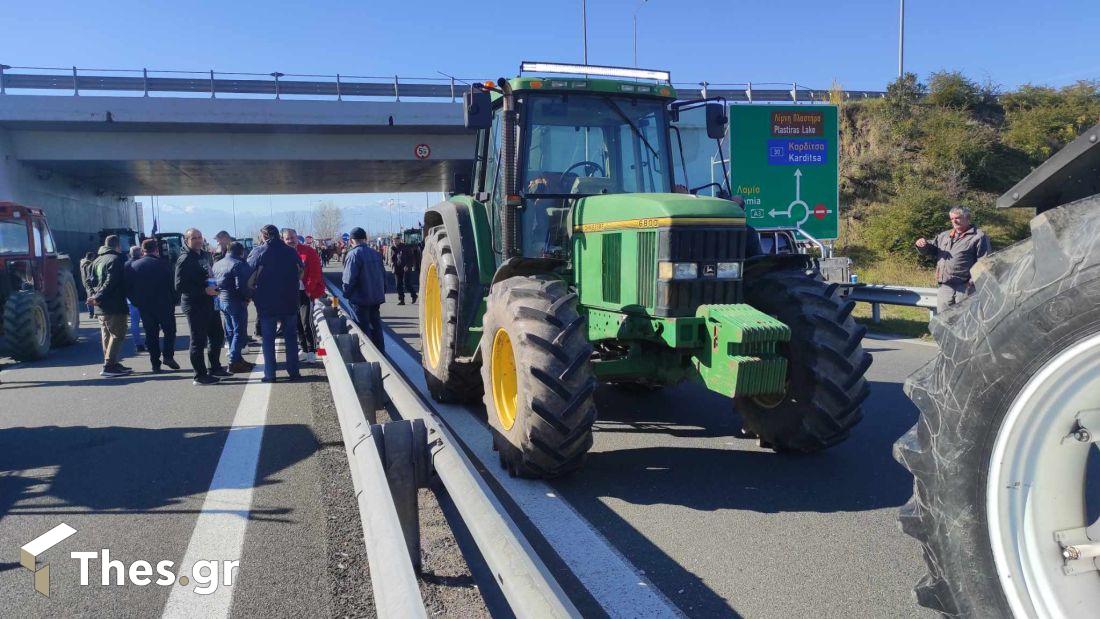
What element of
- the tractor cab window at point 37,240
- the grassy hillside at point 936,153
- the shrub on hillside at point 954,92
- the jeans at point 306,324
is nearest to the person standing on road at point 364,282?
the jeans at point 306,324

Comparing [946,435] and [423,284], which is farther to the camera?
[423,284]

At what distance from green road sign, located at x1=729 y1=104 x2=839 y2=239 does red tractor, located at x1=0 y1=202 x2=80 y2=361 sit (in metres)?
12.0

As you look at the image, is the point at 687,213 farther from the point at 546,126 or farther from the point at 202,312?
the point at 202,312

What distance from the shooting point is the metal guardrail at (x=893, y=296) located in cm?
1117

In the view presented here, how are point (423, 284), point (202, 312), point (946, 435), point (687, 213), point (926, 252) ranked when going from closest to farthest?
point (946, 435) < point (687, 213) < point (423, 284) < point (202, 312) < point (926, 252)

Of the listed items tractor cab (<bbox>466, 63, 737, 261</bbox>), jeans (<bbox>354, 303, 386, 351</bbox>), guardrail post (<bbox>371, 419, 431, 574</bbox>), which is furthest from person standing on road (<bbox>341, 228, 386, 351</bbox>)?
guardrail post (<bbox>371, 419, 431, 574</bbox>)

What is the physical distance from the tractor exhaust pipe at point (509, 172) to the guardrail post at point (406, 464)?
280 centimetres

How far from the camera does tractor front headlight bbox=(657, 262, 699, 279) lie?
5.04 meters

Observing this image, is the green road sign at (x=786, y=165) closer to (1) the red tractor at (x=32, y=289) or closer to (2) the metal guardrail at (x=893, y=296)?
(2) the metal guardrail at (x=893, y=296)

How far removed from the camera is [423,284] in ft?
28.5

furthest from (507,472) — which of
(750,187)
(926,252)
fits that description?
(750,187)

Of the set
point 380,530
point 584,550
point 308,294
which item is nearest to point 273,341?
point 308,294

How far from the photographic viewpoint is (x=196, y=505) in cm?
486

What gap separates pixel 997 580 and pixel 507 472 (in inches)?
137
